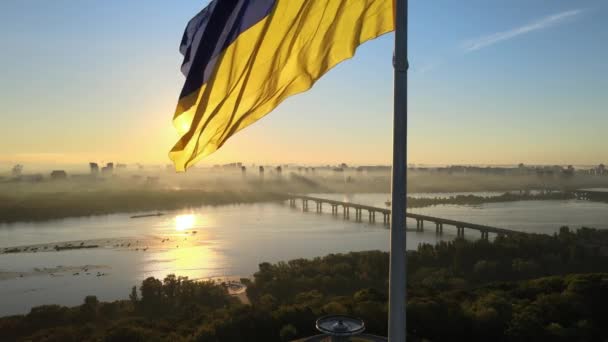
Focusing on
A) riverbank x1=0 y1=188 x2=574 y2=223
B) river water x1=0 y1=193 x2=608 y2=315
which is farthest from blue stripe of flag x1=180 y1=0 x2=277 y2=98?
riverbank x1=0 y1=188 x2=574 y2=223

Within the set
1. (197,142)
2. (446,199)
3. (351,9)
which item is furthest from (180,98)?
(446,199)

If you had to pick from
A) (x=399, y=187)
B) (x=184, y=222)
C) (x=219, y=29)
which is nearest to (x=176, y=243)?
(x=184, y=222)

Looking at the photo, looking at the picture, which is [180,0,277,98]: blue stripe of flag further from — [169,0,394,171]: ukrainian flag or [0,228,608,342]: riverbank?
[0,228,608,342]: riverbank

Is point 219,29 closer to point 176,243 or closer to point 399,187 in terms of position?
point 399,187

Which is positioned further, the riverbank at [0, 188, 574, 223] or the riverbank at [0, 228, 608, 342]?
the riverbank at [0, 188, 574, 223]

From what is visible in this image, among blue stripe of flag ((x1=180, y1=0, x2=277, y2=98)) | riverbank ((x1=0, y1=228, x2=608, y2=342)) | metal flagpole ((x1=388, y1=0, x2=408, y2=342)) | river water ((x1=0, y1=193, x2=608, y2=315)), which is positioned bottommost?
river water ((x1=0, y1=193, x2=608, y2=315))

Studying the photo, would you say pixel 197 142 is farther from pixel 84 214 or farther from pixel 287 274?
pixel 84 214

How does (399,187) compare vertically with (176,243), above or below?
above
